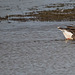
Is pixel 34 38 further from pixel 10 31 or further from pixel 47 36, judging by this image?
pixel 10 31

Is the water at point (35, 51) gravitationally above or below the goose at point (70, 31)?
below

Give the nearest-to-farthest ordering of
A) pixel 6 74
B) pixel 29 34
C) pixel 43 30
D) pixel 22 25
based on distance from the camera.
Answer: pixel 6 74, pixel 29 34, pixel 43 30, pixel 22 25

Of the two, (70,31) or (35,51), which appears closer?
(35,51)

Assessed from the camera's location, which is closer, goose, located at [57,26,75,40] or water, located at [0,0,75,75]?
water, located at [0,0,75,75]

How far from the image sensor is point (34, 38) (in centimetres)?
1828

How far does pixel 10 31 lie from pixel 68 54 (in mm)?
8022

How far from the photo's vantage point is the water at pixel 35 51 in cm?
1156

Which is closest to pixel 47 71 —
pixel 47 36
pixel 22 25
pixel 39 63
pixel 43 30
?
pixel 39 63

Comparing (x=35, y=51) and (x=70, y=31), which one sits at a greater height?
(x=70, y=31)

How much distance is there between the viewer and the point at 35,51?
14.8m

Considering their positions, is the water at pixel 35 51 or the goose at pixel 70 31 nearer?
the water at pixel 35 51

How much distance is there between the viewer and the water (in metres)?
11.6

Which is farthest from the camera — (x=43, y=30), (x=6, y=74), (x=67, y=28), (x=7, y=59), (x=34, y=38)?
(x=43, y=30)

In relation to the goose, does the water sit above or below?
below
